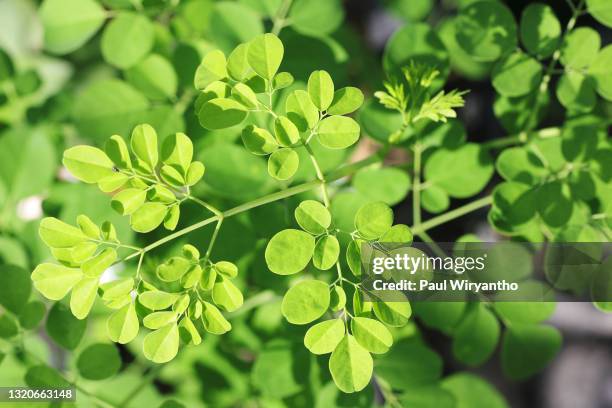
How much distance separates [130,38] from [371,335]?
76cm

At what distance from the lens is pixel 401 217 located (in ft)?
5.49

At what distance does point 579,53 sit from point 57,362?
1388 mm

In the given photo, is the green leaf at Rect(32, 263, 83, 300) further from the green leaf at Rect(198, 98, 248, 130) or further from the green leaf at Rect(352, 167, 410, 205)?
the green leaf at Rect(352, 167, 410, 205)

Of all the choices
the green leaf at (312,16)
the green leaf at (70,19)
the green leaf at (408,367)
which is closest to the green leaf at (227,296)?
the green leaf at (408,367)

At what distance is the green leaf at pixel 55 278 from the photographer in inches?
32.3

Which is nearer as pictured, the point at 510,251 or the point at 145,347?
the point at 145,347

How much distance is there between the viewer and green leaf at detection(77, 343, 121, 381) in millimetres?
1043

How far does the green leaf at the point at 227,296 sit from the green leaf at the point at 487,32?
62 centimetres

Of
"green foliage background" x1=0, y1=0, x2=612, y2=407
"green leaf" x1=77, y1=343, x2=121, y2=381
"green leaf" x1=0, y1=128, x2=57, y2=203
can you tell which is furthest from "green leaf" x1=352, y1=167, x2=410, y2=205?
"green leaf" x1=0, y1=128, x2=57, y2=203

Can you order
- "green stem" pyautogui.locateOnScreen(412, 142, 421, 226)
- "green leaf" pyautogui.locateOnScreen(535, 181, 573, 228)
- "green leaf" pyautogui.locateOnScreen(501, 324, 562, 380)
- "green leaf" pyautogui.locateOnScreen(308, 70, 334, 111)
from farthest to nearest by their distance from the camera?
1. "green leaf" pyautogui.locateOnScreen(501, 324, 562, 380)
2. "green stem" pyautogui.locateOnScreen(412, 142, 421, 226)
3. "green leaf" pyautogui.locateOnScreen(535, 181, 573, 228)
4. "green leaf" pyautogui.locateOnScreen(308, 70, 334, 111)

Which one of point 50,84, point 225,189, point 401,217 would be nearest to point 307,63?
point 225,189

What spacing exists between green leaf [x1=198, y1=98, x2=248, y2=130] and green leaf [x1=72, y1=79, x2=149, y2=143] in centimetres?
41

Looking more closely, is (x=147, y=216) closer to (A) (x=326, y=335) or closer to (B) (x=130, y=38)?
(A) (x=326, y=335)

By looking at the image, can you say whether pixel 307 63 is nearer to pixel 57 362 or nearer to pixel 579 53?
pixel 579 53
